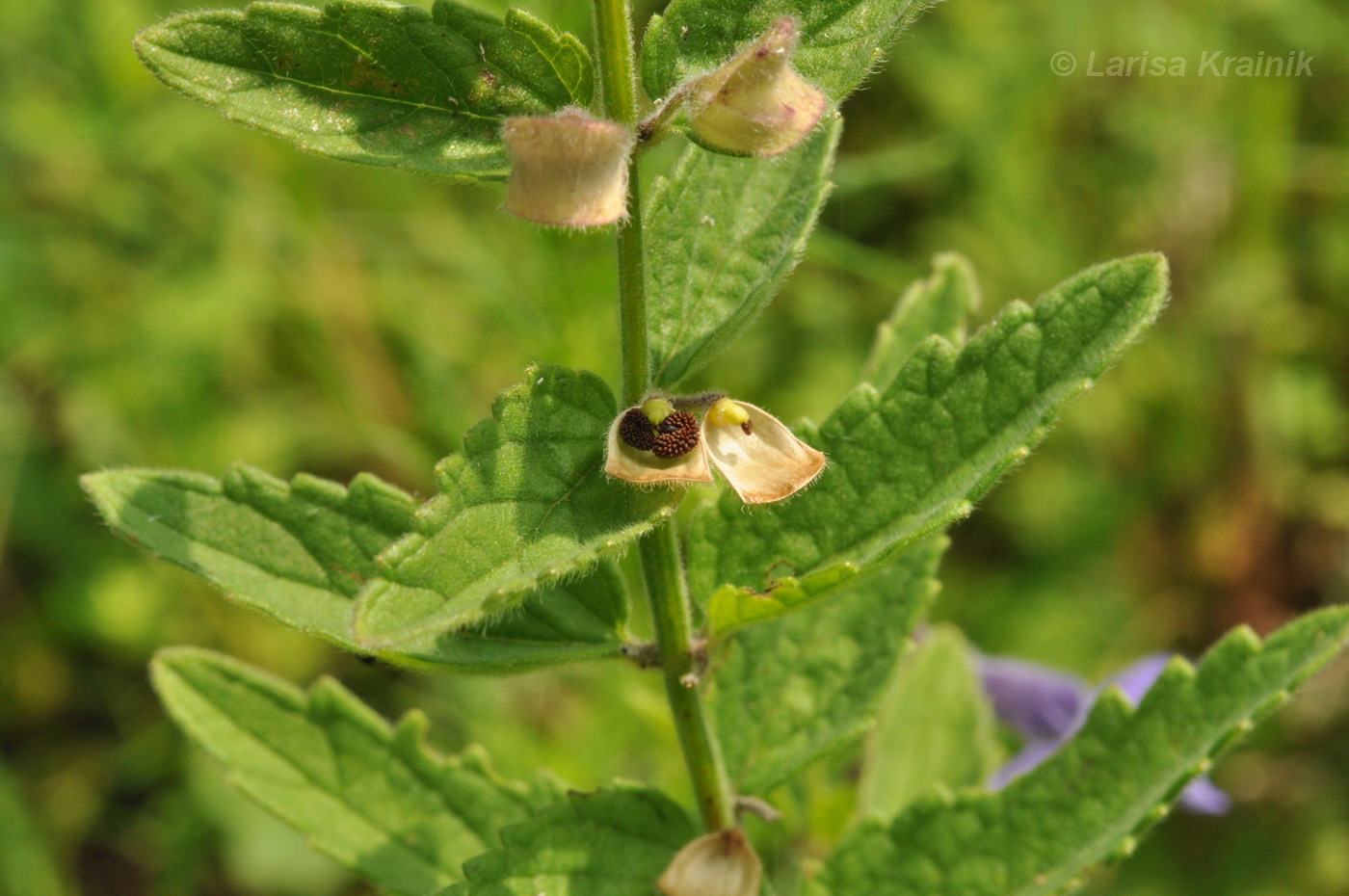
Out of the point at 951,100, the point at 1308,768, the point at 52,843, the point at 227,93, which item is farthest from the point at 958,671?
the point at 52,843

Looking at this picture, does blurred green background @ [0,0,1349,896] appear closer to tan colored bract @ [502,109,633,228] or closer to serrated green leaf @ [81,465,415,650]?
serrated green leaf @ [81,465,415,650]

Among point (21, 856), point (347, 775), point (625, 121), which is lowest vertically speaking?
point (21, 856)

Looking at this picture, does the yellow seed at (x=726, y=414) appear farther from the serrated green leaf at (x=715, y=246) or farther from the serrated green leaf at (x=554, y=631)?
the serrated green leaf at (x=554, y=631)

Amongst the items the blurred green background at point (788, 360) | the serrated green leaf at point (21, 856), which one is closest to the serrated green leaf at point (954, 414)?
the blurred green background at point (788, 360)

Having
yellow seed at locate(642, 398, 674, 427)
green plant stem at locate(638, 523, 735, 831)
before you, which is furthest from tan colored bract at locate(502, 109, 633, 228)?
green plant stem at locate(638, 523, 735, 831)

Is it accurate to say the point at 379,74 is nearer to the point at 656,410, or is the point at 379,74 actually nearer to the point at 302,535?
the point at 656,410

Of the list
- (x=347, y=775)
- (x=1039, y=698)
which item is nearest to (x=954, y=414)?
(x=347, y=775)
